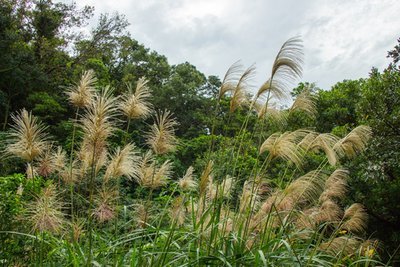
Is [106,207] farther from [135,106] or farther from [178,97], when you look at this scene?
[178,97]

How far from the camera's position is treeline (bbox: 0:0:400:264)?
693cm

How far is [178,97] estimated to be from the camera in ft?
85.5

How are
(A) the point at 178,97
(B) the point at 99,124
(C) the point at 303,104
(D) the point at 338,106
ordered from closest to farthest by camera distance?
(B) the point at 99,124 → (C) the point at 303,104 → (D) the point at 338,106 → (A) the point at 178,97

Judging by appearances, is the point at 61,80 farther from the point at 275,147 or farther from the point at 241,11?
the point at 275,147

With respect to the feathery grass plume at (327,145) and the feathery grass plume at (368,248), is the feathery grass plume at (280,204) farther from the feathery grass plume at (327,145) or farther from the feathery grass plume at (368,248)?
the feathery grass plume at (368,248)

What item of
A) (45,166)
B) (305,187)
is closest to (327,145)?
(305,187)

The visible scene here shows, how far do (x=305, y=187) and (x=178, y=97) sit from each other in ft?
75.6

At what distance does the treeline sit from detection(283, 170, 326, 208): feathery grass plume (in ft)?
1.67

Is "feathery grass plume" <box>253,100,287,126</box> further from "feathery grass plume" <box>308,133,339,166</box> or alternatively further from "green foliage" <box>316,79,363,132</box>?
"green foliage" <box>316,79,363,132</box>

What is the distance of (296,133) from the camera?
134 inches

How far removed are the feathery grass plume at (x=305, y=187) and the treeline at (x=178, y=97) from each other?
508 mm

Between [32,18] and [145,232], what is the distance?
19809 millimetres

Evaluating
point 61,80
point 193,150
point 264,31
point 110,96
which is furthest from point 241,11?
point 61,80

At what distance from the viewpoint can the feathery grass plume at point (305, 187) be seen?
3.24 m
